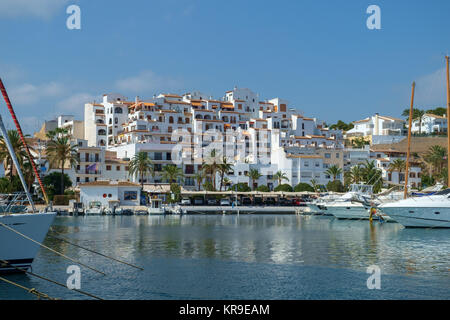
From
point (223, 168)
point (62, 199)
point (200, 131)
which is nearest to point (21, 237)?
point (62, 199)

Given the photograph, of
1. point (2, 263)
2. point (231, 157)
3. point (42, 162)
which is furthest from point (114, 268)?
point (231, 157)

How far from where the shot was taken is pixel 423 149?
135 metres

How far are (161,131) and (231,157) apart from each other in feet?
55.0

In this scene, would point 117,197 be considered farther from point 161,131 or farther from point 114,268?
point 114,268

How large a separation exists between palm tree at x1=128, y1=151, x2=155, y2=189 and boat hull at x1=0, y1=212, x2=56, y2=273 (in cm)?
6890

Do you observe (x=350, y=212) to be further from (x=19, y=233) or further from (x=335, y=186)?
(x=19, y=233)

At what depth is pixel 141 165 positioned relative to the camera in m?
95.3

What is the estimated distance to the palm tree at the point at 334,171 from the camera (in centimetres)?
10806

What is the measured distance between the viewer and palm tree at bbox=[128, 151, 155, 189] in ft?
313

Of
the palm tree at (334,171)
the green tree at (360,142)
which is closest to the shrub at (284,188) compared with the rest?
the palm tree at (334,171)

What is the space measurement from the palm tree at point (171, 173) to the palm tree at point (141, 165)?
227cm

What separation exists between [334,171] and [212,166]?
998 inches

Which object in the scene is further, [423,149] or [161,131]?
[423,149]

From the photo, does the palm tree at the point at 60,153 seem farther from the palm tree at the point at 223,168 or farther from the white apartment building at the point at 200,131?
the palm tree at the point at 223,168
